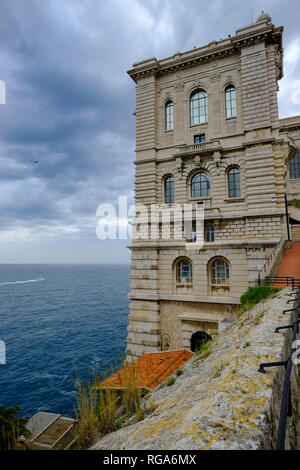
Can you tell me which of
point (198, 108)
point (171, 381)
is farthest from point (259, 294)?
point (198, 108)

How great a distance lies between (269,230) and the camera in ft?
58.1

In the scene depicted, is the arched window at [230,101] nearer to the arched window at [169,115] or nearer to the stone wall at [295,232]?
the arched window at [169,115]

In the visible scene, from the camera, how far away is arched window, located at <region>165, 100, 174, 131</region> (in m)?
22.7

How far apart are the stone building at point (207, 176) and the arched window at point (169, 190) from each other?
93 millimetres

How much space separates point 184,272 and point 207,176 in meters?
8.13

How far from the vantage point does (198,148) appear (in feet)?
67.4

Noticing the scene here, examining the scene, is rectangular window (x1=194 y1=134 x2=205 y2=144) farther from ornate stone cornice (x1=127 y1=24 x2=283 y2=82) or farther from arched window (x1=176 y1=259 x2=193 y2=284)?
arched window (x1=176 y1=259 x2=193 y2=284)

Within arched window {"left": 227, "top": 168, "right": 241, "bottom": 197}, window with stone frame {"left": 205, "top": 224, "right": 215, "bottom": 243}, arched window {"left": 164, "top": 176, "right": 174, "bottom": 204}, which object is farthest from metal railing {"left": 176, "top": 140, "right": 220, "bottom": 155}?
window with stone frame {"left": 205, "top": 224, "right": 215, "bottom": 243}

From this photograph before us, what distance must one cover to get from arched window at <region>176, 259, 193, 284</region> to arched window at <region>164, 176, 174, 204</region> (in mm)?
5368

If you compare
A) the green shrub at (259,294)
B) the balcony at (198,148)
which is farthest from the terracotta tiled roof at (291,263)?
the balcony at (198,148)

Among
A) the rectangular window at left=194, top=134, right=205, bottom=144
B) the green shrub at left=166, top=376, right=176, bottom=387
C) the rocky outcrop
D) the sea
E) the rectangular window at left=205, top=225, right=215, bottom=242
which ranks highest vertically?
the rectangular window at left=194, top=134, right=205, bottom=144

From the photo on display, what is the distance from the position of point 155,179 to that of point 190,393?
62.5ft

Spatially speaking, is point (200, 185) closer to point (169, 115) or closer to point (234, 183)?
point (234, 183)
